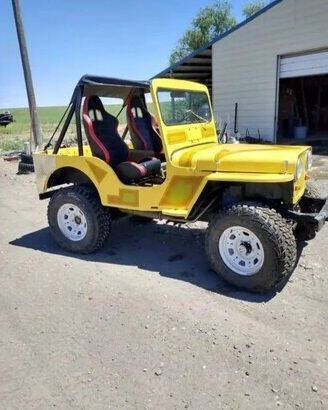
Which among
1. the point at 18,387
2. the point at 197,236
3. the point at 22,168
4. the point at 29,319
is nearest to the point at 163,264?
the point at 197,236

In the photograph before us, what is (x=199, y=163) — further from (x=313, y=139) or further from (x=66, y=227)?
(x=313, y=139)

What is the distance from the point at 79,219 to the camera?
4.97m

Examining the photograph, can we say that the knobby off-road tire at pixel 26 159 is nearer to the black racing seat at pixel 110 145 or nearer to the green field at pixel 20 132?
the green field at pixel 20 132

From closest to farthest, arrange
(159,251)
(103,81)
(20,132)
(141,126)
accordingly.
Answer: (103,81) → (159,251) → (141,126) → (20,132)

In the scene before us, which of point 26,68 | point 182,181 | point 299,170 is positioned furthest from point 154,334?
point 26,68

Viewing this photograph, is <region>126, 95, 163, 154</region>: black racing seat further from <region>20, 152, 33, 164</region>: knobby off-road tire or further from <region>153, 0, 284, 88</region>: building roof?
<region>153, 0, 284, 88</region>: building roof

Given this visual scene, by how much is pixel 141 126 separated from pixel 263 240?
8.01 ft

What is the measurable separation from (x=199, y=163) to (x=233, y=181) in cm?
40

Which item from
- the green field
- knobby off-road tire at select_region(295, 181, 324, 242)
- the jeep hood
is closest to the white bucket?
the green field

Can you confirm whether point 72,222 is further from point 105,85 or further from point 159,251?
point 105,85

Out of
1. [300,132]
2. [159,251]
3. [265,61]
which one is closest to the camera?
[159,251]

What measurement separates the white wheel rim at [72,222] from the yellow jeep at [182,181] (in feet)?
0.04

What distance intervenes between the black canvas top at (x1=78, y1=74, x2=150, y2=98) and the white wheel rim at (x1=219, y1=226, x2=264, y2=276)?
1.85 m

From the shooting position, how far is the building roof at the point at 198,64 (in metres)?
13.3
